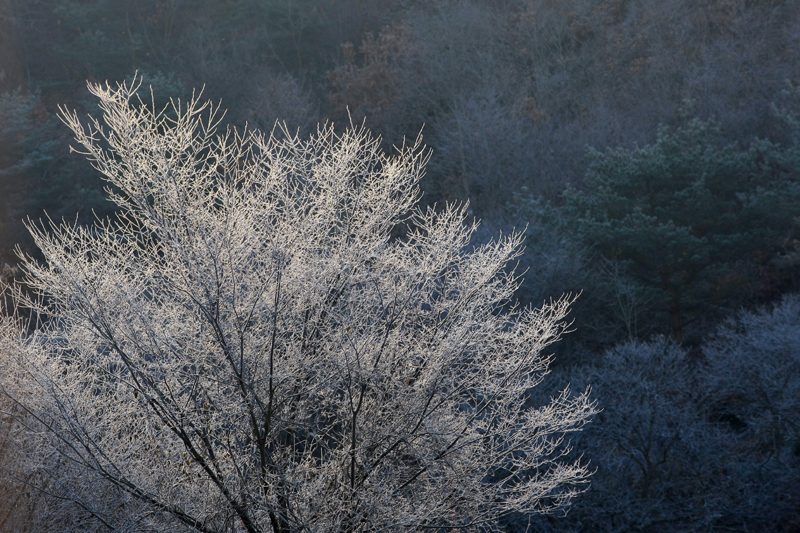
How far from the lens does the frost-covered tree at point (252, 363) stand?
725cm

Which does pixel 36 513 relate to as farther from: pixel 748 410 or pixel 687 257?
pixel 687 257

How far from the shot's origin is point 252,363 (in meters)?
7.62

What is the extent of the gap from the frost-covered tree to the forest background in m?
1.44

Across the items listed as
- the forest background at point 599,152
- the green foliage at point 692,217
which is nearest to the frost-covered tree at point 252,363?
the forest background at point 599,152

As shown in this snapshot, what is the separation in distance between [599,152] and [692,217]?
2.51m

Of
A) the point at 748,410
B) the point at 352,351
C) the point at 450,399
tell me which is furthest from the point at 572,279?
the point at 352,351

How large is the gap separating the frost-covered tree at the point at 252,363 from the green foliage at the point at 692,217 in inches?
354

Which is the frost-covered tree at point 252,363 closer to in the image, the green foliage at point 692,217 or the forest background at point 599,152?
the forest background at point 599,152

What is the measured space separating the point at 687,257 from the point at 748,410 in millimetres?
4209

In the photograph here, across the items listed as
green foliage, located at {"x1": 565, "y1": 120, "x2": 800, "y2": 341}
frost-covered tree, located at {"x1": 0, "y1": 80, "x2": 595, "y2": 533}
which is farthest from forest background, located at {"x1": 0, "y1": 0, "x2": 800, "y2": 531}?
frost-covered tree, located at {"x1": 0, "y1": 80, "x2": 595, "y2": 533}

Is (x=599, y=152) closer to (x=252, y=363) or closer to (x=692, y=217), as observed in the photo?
(x=692, y=217)

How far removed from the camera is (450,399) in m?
8.69

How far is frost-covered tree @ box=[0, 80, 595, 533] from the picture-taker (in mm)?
7250

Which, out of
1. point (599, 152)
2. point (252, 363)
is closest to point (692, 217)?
point (599, 152)
